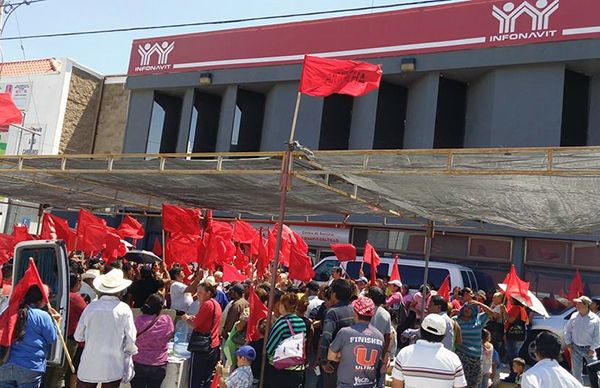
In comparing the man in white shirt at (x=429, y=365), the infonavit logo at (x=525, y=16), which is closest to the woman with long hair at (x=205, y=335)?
the man in white shirt at (x=429, y=365)

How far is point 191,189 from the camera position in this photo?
36.6ft

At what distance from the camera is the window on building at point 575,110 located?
17734 millimetres

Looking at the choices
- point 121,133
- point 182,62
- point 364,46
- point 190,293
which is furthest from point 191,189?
point 121,133

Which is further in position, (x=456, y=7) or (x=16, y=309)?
(x=456, y=7)

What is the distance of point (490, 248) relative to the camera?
59.5 feet

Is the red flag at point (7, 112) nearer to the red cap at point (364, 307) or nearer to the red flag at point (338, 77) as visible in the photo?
the red flag at point (338, 77)

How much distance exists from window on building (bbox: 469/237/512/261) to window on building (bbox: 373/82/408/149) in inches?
173

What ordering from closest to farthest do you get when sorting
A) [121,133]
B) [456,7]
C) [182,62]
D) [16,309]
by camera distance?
[16,309] → [456,7] → [182,62] → [121,133]

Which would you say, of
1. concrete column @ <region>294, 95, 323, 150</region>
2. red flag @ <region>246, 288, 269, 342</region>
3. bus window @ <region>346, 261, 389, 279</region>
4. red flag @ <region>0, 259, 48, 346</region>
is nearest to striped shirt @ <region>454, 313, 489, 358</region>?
red flag @ <region>246, 288, 269, 342</region>

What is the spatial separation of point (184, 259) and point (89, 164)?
2.72 metres

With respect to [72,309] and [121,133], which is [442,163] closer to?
[72,309]

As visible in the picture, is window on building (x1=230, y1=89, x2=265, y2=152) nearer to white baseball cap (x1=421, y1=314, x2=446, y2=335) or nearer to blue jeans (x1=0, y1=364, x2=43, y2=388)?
blue jeans (x1=0, y1=364, x2=43, y2=388)

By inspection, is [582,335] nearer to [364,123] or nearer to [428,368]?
[428,368]

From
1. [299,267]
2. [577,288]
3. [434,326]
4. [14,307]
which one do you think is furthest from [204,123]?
[434,326]
